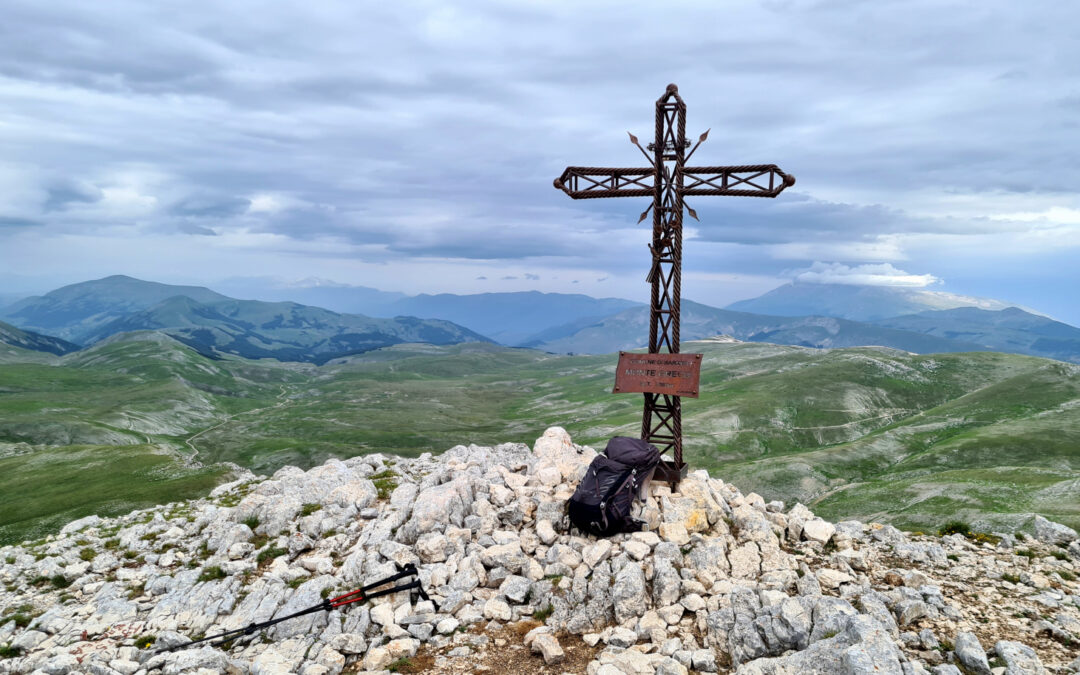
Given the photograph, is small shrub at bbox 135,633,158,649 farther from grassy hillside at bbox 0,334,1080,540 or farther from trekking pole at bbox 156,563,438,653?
grassy hillside at bbox 0,334,1080,540

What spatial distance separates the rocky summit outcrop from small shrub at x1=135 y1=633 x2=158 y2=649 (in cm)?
25

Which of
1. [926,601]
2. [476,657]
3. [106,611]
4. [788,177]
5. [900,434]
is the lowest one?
[900,434]

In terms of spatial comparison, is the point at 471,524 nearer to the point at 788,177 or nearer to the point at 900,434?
the point at 788,177

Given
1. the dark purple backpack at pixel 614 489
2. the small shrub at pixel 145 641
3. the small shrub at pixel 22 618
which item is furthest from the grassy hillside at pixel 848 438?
the small shrub at pixel 22 618

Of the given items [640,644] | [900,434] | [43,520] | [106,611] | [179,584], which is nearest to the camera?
[640,644]

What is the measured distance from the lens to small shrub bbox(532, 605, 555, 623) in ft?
53.1

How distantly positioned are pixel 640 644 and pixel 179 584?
18143 mm

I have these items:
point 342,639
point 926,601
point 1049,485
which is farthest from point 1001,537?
point 1049,485

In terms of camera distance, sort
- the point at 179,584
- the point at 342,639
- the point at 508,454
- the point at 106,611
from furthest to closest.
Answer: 1. the point at 508,454
2. the point at 179,584
3. the point at 106,611
4. the point at 342,639

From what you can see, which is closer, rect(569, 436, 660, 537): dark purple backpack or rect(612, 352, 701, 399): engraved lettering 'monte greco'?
rect(569, 436, 660, 537): dark purple backpack

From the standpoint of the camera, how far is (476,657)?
1465 centimetres

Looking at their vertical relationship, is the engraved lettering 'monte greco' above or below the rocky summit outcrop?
above

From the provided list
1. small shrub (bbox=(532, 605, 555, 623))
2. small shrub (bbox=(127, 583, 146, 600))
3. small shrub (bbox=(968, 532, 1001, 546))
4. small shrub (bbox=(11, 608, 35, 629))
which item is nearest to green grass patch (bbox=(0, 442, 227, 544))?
small shrub (bbox=(11, 608, 35, 629))

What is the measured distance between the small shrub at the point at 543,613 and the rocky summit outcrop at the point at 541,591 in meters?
0.04
